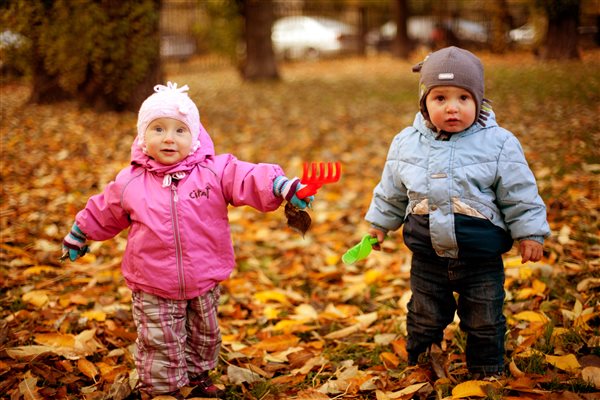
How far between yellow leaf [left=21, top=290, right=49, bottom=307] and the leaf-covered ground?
0.01m

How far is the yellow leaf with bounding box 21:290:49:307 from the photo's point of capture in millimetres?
3526

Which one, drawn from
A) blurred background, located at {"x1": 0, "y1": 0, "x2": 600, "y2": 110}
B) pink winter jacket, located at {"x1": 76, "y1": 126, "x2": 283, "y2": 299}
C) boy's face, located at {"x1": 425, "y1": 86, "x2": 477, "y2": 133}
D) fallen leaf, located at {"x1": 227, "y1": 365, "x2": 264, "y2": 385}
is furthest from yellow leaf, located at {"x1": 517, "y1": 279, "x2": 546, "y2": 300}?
blurred background, located at {"x1": 0, "y1": 0, "x2": 600, "y2": 110}

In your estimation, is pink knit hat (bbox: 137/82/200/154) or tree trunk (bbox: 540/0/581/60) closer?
pink knit hat (bbox: 137/82/200/154)

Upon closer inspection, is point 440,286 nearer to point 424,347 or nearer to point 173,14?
point 424,347

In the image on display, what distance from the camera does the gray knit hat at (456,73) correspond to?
243cm

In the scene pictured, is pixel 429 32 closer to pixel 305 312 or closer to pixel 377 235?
pixel 305 312

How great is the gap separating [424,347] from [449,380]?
0.22 m

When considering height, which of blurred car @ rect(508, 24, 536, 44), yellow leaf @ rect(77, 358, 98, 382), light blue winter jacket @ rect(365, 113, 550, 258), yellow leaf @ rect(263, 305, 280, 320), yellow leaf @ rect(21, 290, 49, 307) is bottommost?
yellow leaf @ rect(263, 305, 280, 320)

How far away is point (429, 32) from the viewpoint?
23953 mm

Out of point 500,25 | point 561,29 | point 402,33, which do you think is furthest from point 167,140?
point 402,33

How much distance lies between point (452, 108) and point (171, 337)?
152 centimetres

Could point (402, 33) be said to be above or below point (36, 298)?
above

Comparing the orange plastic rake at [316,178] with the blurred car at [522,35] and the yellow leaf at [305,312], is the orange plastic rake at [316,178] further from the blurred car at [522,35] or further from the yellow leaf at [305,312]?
the blurred car at [522,35]

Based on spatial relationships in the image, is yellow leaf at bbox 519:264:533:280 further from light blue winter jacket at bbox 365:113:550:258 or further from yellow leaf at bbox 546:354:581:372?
light blue winter jacket at bbox 365:113:550:258
